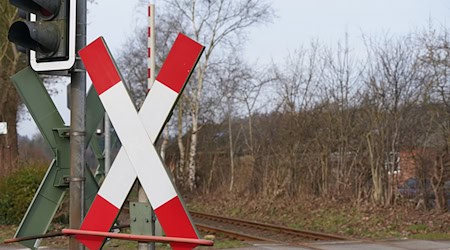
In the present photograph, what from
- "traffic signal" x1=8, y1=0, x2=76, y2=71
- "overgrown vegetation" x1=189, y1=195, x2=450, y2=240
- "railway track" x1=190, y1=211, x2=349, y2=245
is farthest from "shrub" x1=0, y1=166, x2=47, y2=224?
"traffic signal" x1=8, y1=0, x2=76, y2=71

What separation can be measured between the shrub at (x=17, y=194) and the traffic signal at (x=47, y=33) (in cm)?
1347

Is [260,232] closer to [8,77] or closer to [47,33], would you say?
[8,77]

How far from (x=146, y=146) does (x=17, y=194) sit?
14843 mm

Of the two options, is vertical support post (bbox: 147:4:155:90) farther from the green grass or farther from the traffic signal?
the green grass

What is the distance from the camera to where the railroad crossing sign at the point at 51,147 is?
4.29 metres

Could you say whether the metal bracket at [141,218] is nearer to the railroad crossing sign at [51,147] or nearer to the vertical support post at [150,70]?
the vertical support post at [150,70]

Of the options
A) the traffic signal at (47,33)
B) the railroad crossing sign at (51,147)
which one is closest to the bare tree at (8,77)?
the railroad crossing sign at (51,147)

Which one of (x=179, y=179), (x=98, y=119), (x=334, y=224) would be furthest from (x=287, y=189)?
(x=98, y=119)

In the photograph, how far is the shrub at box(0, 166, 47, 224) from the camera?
56.0 feet

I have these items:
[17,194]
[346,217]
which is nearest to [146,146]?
[17,194]

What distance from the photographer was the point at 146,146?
3.42m

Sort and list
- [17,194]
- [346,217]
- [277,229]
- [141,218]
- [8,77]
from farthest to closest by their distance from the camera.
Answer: [8,77], [346,217], [277,229], [17,194], [141,218]

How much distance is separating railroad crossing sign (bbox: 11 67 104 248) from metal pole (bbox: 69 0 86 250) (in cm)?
10

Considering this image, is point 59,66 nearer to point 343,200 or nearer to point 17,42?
point 17,42
